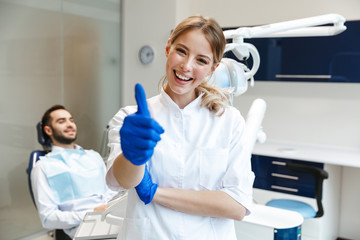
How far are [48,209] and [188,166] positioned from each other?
1458mm

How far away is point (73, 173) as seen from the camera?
246 centimetres

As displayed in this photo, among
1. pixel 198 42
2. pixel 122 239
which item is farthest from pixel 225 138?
pixel 122 239

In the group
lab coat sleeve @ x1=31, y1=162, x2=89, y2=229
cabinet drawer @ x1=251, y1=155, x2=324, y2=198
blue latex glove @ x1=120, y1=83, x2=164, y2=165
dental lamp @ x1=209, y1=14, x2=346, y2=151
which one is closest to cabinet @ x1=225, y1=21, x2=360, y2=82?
cabinet drawer @ x1=251, y1=155, x2=324, y2=198

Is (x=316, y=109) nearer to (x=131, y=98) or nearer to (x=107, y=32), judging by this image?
(x=131, y=98)

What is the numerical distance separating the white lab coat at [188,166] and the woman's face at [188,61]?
79mm

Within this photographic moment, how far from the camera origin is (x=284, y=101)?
12.1 ft

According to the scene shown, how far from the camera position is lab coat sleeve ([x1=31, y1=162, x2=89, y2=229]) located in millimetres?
2211

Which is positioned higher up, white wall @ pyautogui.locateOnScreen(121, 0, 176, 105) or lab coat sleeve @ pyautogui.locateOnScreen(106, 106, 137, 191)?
white wall @ pyautogui.locateOnScreen(121, 0, 176, 105)

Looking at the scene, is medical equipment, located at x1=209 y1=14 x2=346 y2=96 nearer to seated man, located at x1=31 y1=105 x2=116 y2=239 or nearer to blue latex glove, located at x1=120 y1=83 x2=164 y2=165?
blue latex glove, located at x1=120 y1=83 x2=164 y2=165

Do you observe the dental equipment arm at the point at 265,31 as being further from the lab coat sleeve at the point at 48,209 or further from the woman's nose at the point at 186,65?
the lab coat sleeve at the point at 48,209

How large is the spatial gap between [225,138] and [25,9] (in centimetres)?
281

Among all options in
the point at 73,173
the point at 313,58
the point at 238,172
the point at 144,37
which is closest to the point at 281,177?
the point at 313,58

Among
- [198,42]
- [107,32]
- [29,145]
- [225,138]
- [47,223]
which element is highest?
[107,32]

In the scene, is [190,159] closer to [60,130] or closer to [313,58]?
[60,130]
